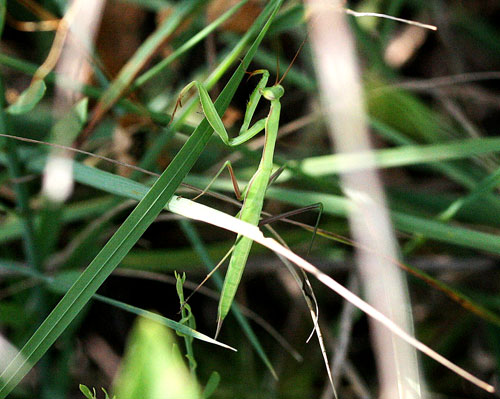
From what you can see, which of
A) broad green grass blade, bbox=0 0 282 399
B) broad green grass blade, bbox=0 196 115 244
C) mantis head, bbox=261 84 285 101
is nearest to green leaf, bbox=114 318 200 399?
broad green grass blade, bbox=0 0 282 399

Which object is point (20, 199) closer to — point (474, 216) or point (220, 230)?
point (220, 230)

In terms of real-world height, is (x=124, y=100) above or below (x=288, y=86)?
below

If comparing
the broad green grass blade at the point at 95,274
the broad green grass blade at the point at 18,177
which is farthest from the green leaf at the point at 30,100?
the broad green grass blade at the point at 95,274

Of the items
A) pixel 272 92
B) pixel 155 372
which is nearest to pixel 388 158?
pixel 272 92

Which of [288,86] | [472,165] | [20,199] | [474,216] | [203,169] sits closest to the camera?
[20,199]

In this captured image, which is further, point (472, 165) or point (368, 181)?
point (472, 165)

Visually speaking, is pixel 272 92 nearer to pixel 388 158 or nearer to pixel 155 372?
pixel 388 158

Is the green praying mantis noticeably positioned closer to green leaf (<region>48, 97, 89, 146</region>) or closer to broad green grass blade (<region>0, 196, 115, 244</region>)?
green leaf (<region>48, 97, 89, 146</region>)

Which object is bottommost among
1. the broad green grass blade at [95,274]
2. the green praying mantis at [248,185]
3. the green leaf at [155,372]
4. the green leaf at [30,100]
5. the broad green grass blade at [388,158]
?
the green leaf at [155,372]

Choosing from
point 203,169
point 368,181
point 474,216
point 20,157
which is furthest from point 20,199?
point 474,216

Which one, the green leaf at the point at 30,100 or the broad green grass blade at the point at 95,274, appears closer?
the broad green grass blade at the point at 95,274

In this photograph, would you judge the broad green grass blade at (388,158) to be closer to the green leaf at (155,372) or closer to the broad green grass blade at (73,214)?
the broad green grass blade at (73,214)
